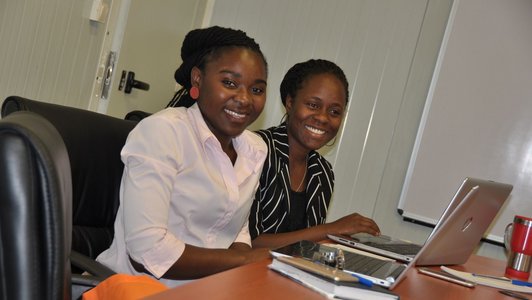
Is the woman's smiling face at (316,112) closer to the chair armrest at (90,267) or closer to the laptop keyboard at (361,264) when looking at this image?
the laptop keyboard at (361,264)

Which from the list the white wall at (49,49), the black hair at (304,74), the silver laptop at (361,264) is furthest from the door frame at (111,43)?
the silver laptop at (361,264)

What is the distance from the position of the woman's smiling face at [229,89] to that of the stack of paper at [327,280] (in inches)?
26.9

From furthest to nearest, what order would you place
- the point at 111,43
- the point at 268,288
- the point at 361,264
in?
1. the point at 111,43
2. the point at 361,264
3. the point at 268,288

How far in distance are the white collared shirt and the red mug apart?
83 centimetres

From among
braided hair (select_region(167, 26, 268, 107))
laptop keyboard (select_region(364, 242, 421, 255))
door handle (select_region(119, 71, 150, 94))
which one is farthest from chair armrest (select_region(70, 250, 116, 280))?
door handle (select_region(119, 71, 150, 94))

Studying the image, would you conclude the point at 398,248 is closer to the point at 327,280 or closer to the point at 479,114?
the point at 327,280

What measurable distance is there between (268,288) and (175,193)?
2.00 ft

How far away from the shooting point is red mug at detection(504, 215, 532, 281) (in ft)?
6.57

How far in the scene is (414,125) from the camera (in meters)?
3.61

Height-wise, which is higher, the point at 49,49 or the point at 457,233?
the point at 49,49

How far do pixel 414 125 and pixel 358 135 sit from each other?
0.32 metres

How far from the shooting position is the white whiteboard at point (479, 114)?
3.40 meters

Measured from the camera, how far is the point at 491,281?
1727 mm

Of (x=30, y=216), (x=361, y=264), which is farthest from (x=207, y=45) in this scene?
(x=30, y=216)
